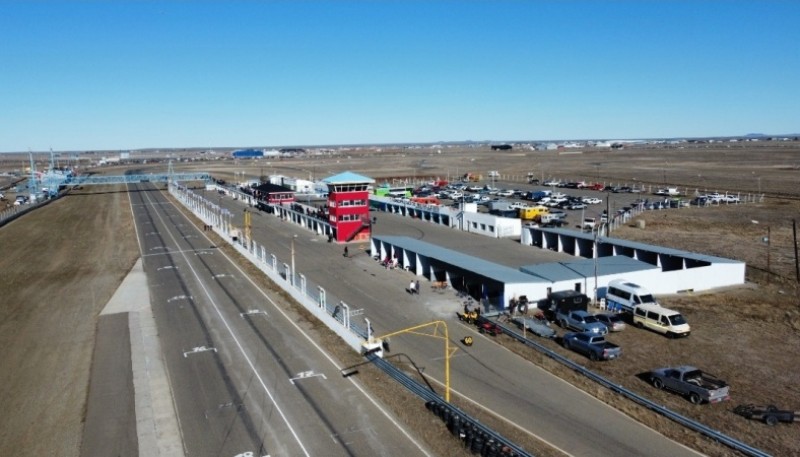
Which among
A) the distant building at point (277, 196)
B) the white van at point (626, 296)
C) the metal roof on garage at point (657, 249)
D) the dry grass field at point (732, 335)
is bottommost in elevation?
Result: the dry grass field at point (732, 335)

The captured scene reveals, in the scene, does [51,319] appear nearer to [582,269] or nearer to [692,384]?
[582,269]

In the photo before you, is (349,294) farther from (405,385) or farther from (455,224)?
(455,224)

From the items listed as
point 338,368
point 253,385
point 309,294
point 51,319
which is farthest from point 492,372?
point 51,319

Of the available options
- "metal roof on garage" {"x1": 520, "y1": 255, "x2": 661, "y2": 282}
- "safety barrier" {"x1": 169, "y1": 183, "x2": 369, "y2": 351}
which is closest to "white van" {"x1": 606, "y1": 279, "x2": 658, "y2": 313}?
"metal roof on garage" {"x1": 520, "y1": 255, "x2": 661, "y2": 282}

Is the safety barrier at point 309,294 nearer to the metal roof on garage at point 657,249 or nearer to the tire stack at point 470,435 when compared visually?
the tire stack at point 470,435

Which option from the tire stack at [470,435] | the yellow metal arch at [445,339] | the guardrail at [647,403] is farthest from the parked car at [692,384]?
the tire stack at [470,435]
